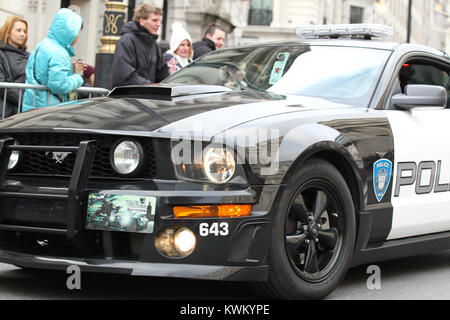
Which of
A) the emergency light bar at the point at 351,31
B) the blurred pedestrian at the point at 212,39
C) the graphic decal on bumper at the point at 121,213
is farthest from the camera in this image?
the blurred pedestrian at the point at 212,39

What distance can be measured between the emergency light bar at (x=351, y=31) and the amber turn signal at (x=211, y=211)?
2659 mm

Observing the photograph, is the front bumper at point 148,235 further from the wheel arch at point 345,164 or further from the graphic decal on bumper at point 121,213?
the wheel arch at point 345,164

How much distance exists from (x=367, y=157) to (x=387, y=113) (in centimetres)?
50

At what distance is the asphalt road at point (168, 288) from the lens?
4867 mm

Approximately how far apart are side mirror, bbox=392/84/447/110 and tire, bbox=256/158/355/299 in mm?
912

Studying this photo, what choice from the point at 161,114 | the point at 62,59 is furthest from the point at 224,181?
the point at 62,59

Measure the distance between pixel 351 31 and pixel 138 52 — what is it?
249 centimetres

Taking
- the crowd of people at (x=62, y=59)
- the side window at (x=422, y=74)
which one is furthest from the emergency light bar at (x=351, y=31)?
the crowd of people at (x=62, y=59)

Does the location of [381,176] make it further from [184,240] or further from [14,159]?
[14,159]

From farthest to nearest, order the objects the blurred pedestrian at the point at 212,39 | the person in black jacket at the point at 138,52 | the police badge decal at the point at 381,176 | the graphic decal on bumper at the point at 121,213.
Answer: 1. the blurred pedestrian at the point at 212,39
2. the person in black jacket at the point at 138,52
3. the police badge decal at the point at 381,176
4. the graphic decal on bumper at the point at 121,213

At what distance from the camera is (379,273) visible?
19.5ft

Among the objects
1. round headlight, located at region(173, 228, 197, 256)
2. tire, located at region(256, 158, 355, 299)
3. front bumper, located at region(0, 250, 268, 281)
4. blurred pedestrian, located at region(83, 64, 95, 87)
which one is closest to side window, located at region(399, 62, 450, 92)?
tire, located at region(256, 158, 355, 299)
